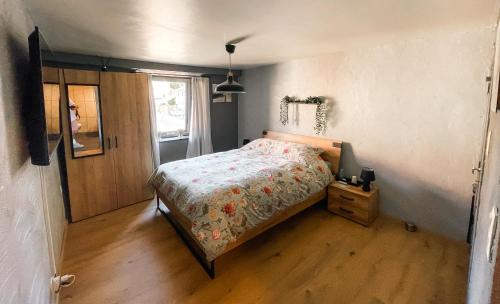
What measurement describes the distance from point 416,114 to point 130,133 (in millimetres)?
3703

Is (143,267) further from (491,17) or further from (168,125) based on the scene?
(491,17)

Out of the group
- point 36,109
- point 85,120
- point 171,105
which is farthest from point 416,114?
point 85,120

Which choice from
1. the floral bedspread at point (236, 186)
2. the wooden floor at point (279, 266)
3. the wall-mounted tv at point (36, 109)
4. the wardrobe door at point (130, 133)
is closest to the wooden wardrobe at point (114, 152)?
the wardrobe door at point (130, 133)

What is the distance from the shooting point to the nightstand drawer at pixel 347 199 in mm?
2863

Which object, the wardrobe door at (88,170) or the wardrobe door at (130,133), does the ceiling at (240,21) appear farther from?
the wardrobe door at (130,133)

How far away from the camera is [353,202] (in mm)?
2955

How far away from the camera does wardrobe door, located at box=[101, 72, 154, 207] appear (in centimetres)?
321

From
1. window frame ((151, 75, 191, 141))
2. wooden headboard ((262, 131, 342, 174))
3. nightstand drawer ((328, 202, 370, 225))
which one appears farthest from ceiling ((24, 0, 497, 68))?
nightstand drawer ((328, 202, 370, 225))

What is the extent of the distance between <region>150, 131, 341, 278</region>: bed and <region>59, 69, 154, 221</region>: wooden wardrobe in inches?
20.2

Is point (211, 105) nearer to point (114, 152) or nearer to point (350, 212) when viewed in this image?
point (114, 152)

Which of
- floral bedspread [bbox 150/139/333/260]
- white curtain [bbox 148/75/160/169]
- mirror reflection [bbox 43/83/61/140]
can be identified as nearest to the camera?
mirror reflection [bbox 43/83/61/140]

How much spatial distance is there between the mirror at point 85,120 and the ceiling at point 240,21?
52 cm

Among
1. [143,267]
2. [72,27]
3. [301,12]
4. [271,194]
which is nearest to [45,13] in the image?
[72,27]

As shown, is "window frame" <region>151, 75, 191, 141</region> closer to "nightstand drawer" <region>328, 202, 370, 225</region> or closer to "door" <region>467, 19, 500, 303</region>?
"nightstand drawer" <region>328, 202, 370, 225</region>
